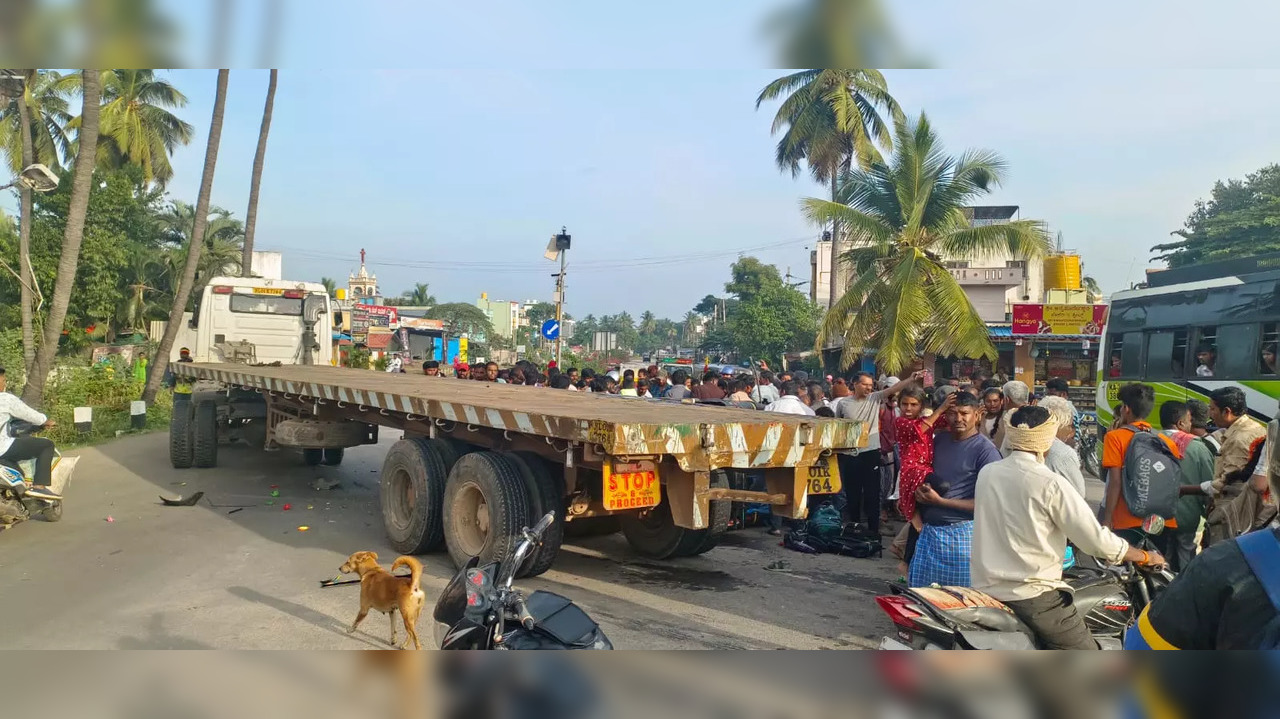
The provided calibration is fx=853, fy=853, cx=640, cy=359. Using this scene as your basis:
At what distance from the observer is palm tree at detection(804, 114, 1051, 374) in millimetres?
14961

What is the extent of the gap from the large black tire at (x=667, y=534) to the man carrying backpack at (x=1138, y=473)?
2.74 meters

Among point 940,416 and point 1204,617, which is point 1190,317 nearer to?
point 940,416

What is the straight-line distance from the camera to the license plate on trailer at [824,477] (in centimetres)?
581

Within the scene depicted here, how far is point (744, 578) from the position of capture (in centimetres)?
669

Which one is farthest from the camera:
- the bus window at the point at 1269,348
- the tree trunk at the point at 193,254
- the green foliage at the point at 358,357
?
the green foliage at the point at 358,357

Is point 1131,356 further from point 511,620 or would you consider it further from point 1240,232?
point 1240,232

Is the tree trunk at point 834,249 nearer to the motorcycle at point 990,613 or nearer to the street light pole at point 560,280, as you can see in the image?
the street light pole at point 560,280

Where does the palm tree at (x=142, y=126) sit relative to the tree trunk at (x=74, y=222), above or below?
above

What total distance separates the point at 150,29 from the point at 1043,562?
3.28 meters

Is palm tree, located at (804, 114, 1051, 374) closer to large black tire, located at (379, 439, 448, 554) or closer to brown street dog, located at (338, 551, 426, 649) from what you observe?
large black tire, located at (379, 439, 448, 554)

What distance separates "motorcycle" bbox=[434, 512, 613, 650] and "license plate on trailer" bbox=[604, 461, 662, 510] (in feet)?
7.20

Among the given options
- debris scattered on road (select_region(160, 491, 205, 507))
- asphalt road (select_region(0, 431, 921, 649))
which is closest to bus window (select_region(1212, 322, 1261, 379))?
asphalt road (select_region(0, 431, 921, 649))

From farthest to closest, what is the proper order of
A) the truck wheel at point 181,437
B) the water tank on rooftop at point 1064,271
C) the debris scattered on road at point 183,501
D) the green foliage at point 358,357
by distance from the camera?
the water tank on rooftop at point 1064,271 < the green foliage at point 358,357 < the truck wheel at point 181,437 < the debris scattered on road at point 183,501

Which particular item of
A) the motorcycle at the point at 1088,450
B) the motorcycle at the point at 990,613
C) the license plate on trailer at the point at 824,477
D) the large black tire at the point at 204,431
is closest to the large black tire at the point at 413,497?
the license plate on trailer at the point at 824,477
